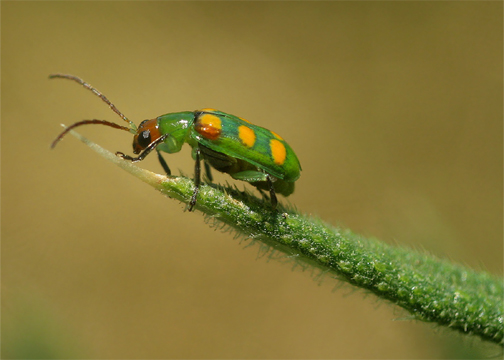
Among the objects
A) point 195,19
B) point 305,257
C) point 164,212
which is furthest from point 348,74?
point 305,257

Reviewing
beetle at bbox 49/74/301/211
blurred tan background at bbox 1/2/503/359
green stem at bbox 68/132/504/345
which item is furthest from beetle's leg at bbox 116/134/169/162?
blurred tan background at bbox 1/2/503/359

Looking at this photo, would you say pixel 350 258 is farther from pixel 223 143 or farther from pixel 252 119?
pixel 252 119

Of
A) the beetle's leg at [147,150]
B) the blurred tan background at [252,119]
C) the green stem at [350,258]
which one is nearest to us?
the green stem at [350,258]

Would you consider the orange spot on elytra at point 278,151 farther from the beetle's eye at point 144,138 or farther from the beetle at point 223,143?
the beetle's eye at point 144,138

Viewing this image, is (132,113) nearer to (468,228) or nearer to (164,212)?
(164,212)

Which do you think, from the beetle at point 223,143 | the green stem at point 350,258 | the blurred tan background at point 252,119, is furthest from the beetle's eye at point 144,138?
the blurred tan background at point 252,119

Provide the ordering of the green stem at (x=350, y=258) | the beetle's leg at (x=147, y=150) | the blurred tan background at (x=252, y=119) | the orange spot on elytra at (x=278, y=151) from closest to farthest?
the green stem at (x=350, y=258) < the beetle's leg at (x=147, y=150) < the orange spot on elytra at (x=278, y=151) < the blurred tan background at (x=252, y=119)

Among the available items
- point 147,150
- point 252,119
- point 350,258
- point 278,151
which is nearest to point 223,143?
point 278,151
